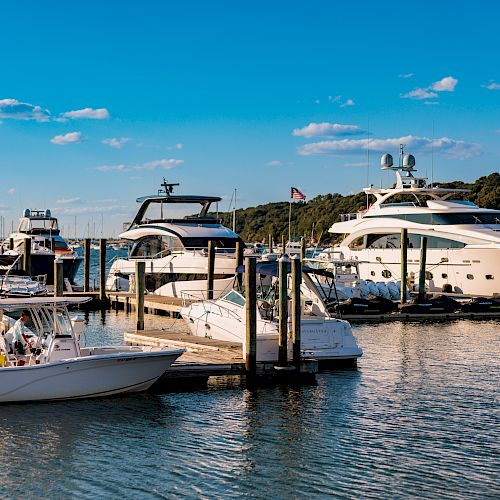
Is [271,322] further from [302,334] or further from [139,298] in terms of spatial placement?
[139,298]

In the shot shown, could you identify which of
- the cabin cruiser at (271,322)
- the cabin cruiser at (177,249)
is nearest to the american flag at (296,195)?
the cabin cruiser at (177,249)

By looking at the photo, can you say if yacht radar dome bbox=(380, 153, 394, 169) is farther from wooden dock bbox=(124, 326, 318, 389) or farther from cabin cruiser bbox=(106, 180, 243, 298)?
wooden dock bbox=(124, 326, 318, 389)

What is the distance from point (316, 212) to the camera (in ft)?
499

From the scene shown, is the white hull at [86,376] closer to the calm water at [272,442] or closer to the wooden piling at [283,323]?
the calm water at [272,442]

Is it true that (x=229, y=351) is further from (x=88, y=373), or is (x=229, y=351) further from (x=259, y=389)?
(x=88, y=373)

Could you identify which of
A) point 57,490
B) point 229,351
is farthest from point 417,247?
point 57,490

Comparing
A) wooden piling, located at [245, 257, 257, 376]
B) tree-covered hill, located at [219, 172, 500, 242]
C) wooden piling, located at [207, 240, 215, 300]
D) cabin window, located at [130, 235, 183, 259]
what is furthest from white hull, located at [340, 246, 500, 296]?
tree-covered hill, located at [219, 172, 500, 242]

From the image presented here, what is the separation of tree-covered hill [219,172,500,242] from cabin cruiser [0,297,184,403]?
78.0 meters

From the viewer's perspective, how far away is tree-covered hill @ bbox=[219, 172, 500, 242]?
117000 millimetres

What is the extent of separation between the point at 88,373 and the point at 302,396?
16.4 feet

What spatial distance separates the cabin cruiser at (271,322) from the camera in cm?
2236

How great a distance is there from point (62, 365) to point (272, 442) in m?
5.15

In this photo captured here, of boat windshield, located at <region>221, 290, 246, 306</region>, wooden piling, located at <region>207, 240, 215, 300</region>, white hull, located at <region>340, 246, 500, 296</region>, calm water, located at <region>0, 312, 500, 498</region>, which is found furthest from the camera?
white hull, located at <region>340, 246, 500, 296</region>

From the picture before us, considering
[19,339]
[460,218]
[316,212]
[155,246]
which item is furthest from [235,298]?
[316,212]
